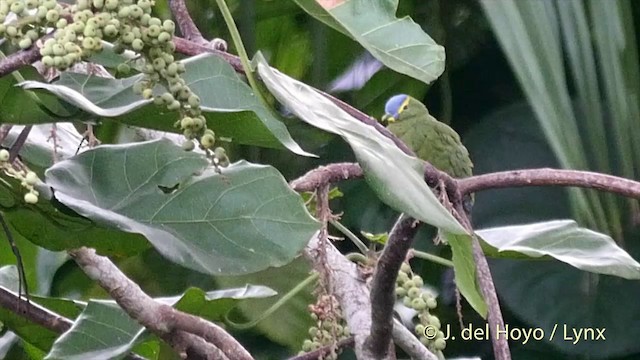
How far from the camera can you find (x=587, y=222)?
3.21ft

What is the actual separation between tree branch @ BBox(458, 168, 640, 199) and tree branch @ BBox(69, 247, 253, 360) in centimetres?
20

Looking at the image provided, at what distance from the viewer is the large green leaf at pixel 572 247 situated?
0.61 m

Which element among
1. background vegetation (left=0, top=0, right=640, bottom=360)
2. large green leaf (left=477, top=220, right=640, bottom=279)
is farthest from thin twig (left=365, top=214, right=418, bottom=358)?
background vegetation (left=0, top=0, right=640, bottom=360)

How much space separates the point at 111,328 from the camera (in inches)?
24.9

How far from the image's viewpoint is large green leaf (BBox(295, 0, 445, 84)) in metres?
0.43

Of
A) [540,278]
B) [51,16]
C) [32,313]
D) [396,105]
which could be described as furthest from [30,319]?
[540,278]

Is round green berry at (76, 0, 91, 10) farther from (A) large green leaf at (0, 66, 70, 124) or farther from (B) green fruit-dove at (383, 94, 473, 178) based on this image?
(B) green fruit-dove at (383, 94, 473, 178)

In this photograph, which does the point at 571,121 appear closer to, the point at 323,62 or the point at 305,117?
the point at 323,62

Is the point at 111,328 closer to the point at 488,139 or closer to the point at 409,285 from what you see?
the point at 409,285

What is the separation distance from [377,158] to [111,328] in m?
0.33

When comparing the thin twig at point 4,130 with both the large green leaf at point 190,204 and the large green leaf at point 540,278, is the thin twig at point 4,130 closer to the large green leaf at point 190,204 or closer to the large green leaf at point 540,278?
the large green leaf at point 190,204

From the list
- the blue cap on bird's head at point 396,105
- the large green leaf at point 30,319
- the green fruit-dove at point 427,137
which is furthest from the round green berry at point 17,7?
the blue cap on bird's head at point 396,105

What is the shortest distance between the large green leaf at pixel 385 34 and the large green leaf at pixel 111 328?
280mm

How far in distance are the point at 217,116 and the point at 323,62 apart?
0.86 m
